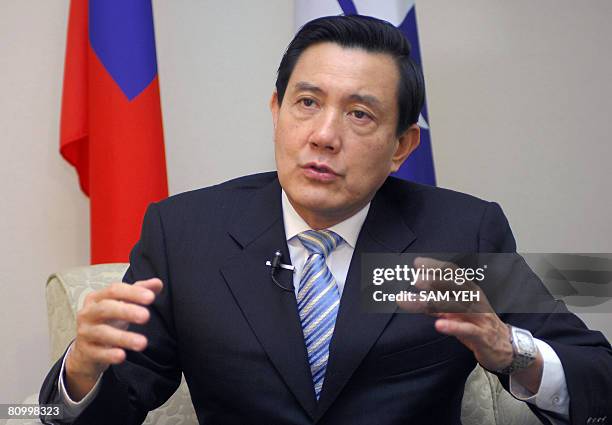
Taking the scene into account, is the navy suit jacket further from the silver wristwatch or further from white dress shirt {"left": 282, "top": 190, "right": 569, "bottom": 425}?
the silver wristwatch

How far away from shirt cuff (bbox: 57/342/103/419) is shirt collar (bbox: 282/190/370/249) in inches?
22.6

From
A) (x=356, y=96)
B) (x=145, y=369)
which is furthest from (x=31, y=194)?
(x=356, y=96)

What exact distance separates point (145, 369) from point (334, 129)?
0.68 metres

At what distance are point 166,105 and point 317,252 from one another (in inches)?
54.3

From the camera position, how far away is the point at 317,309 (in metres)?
1.65

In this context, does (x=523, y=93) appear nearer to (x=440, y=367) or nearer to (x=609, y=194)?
(x=609, y=194)

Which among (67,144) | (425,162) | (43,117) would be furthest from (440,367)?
(43,117)

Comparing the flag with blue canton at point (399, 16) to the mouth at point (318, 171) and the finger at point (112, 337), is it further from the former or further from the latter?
the finger at point (112, 337)

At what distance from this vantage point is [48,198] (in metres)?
2.75

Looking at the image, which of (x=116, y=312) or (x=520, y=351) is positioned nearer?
(x=116, y=312)

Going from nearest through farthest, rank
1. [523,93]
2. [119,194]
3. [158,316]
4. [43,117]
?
[158,316] < [119,194] < [43,117] < [523,93]

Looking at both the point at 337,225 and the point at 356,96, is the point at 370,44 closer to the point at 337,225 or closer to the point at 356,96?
the point at 356,96

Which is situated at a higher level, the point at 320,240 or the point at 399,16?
the point at 399,16

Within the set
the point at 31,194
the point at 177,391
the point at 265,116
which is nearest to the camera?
the point at 177,391
